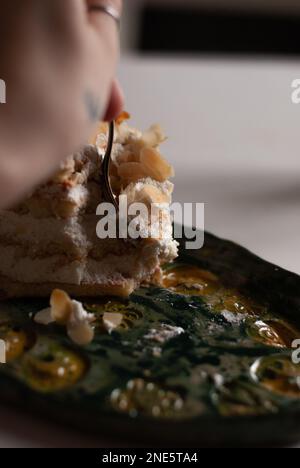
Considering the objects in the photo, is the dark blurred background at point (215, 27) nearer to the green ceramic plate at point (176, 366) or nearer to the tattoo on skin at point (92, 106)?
the green ceramic plate at point (176, 366)

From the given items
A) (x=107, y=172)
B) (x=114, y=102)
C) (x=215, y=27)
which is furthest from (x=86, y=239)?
(x=215, y=27)

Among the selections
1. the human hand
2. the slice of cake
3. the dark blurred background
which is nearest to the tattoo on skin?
the human hand

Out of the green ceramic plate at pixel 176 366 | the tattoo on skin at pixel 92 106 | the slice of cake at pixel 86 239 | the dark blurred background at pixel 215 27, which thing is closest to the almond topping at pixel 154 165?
the slice of cake at pixel 86 239

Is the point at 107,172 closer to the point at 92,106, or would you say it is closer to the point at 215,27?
the point at 92,106

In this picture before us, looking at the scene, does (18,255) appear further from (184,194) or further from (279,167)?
(279,167)
